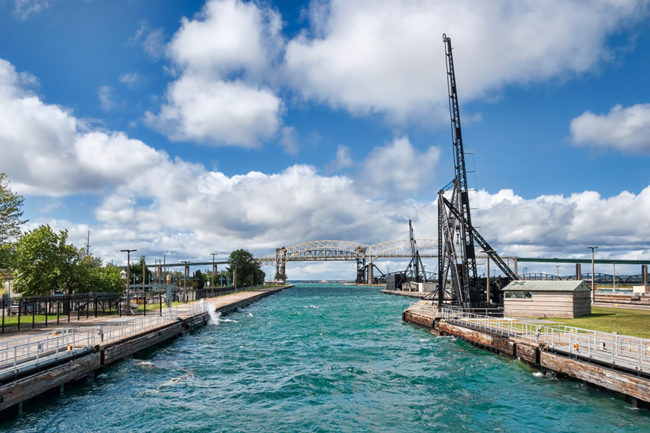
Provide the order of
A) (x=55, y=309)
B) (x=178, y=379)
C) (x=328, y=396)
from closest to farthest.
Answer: (x=328, y=396) → (x=178, y=379) → (x=55, y=309)

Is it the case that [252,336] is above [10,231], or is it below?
below

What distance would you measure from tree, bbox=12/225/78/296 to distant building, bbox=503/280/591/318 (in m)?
52.5

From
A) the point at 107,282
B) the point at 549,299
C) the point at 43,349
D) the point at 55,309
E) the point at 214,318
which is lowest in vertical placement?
the point at 214,318

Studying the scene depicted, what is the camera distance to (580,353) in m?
25.7

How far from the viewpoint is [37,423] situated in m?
20.4

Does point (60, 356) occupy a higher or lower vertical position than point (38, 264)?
lower

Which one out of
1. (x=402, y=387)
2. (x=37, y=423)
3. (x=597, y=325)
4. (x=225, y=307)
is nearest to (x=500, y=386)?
(x=402, y=387)

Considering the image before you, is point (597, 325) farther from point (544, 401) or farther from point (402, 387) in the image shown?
point (402, 387)

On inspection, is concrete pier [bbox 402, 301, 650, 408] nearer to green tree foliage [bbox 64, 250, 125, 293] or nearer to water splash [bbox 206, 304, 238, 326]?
water splash [bbox 206, 304, 238, 326]

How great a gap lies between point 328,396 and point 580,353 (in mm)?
15050

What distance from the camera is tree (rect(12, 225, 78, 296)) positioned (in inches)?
2007

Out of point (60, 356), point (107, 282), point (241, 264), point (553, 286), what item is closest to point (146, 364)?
point (60, 356)

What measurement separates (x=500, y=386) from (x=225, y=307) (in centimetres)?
5757

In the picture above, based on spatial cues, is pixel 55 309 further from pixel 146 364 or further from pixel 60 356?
pixel 60 356
